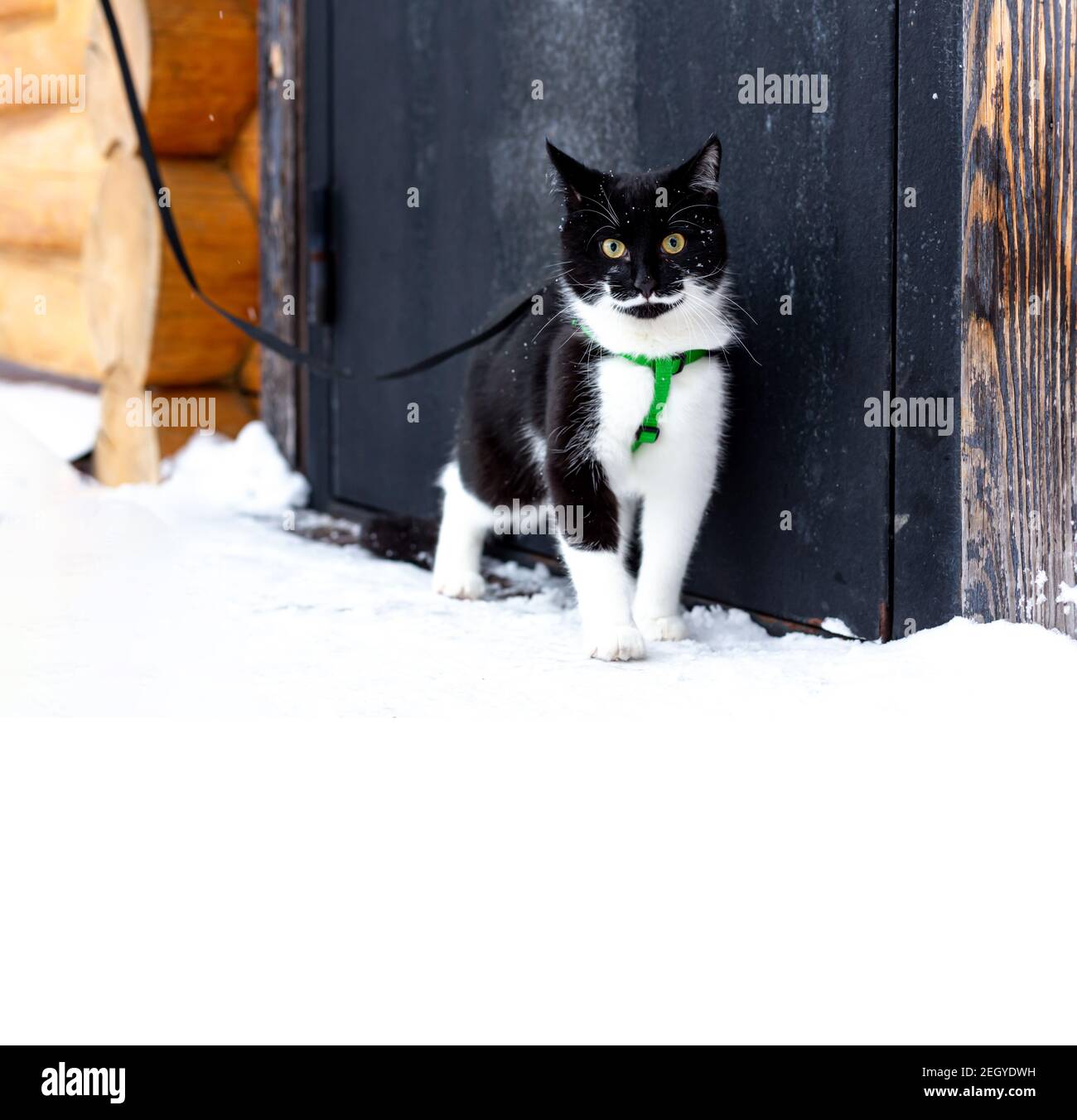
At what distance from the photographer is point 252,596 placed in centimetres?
262

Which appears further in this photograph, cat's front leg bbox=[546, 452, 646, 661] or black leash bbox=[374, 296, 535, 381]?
black leash bbox=[374, 296, 535, 381]

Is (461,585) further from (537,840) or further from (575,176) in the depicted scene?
(537,840)

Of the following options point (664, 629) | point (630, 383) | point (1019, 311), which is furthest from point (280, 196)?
point (1019, 311)

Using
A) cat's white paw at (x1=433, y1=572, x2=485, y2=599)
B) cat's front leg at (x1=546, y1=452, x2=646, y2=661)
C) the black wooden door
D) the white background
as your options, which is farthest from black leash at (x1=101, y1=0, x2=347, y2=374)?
the white background

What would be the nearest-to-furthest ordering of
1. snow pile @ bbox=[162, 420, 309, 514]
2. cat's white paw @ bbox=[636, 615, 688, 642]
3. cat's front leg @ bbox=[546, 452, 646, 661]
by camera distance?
cat's front leg @ bbox=[546, 452, 646, 661] → cat's white paw @ bbox=[636, 615, 688, 642] → snow pile @ bbox=[162, 420, 309, 514]

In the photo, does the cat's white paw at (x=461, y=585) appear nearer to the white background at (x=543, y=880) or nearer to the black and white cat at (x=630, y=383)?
the black and white cat at (x=630, y=383)

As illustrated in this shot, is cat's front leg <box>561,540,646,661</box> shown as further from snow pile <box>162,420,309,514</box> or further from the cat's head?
snow pile <box>162,420,309,514</box>

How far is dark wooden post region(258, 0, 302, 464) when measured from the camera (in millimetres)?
3666

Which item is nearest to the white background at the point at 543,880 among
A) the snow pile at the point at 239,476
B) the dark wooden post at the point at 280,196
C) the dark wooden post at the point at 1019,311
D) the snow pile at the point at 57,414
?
the dark wooden post at the point at 1019,311

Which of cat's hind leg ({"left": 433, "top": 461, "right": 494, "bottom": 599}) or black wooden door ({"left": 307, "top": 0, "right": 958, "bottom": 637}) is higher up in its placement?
black wooden door ({"left": 307, "top": 0, "right": 958, "bottom": 637})

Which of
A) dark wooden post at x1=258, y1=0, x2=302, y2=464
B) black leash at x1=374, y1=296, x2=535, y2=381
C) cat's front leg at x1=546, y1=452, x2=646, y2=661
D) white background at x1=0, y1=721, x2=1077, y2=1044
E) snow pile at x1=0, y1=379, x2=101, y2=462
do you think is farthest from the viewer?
snow pile at x1=0, y1=379, x2=101, y2=462
